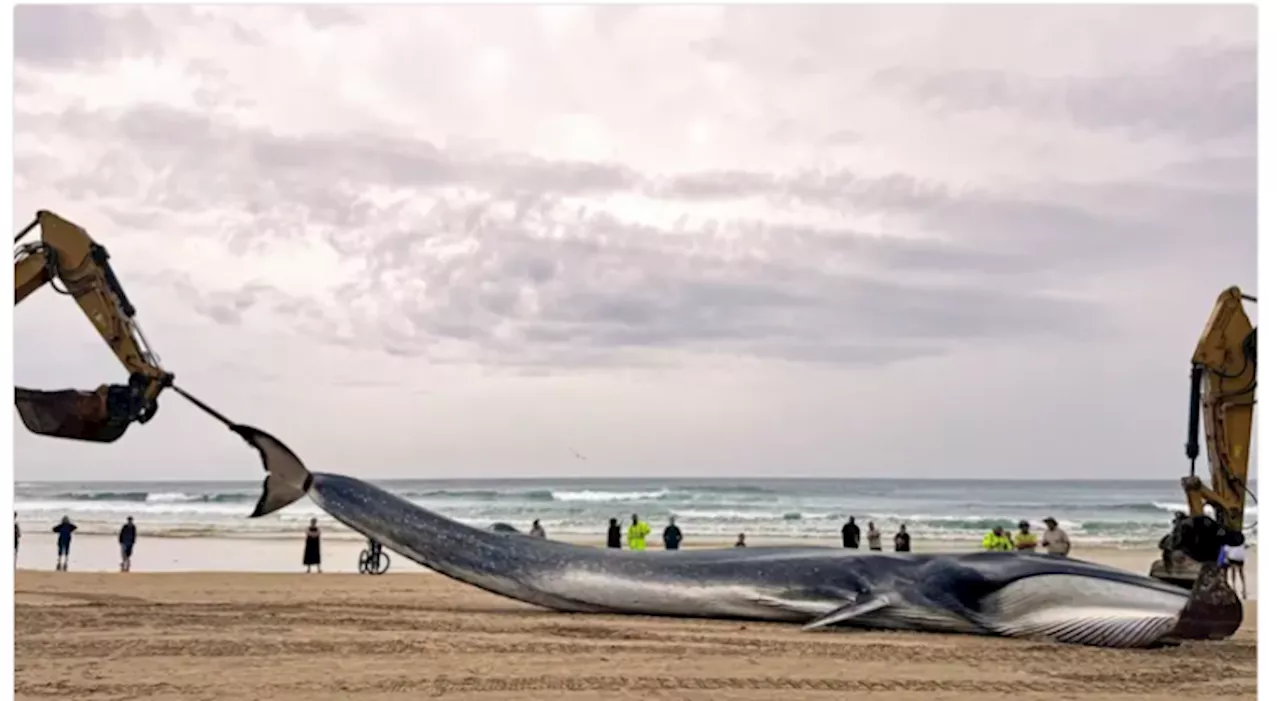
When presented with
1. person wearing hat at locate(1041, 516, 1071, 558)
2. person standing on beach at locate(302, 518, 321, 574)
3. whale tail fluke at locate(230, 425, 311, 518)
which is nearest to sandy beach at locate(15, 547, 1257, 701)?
whale tail fluke at locate(230, 425, 311, 518)

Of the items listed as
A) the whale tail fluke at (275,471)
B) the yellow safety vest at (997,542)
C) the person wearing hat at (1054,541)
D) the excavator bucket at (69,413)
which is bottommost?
the yellow safety vest at (997,542)

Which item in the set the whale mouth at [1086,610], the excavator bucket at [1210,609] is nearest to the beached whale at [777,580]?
the whale mouth at [1086,610]

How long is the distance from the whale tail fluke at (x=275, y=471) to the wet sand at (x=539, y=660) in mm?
1446

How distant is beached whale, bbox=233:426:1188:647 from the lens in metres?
12.9

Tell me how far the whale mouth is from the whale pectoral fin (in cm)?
121

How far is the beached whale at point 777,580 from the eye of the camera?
12.9 metres

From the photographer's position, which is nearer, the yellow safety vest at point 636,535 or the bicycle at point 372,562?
the yellow safety vest at point 636,535

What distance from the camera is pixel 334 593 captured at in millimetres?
17812

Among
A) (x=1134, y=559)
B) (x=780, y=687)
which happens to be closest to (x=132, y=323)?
(x=780, y=687)

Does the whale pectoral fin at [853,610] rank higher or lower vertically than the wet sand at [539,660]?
higher

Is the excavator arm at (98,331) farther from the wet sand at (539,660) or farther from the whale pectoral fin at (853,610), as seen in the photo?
the whale pectoral fin at (853,610)

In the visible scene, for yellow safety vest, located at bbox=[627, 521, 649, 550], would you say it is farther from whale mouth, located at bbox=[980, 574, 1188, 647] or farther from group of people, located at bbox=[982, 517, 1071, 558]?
whale mouth, located at bbox=[980, 574, 1188, 647]

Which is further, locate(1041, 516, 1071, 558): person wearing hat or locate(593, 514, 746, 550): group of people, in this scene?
locate(593, 514, 746, 550): group of people
